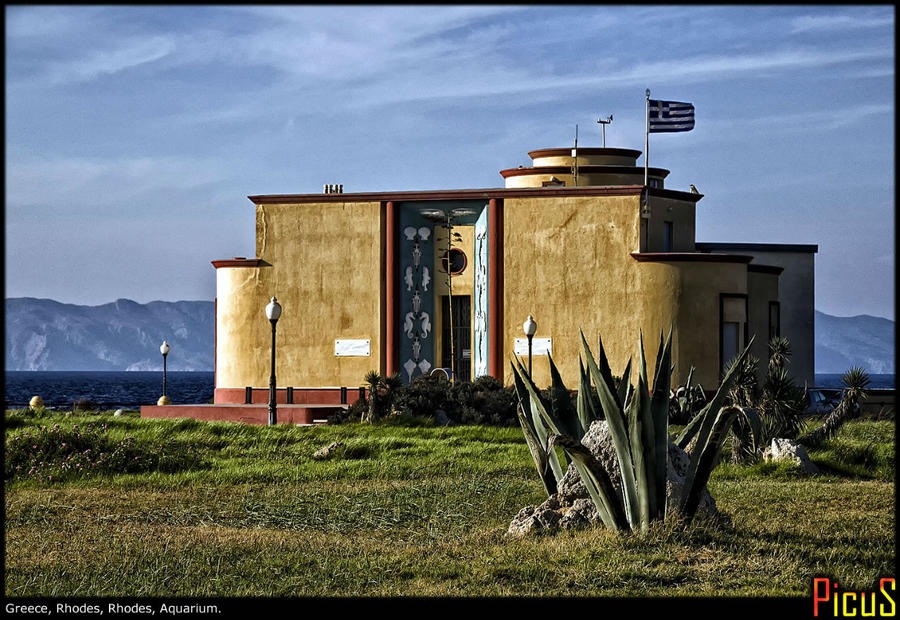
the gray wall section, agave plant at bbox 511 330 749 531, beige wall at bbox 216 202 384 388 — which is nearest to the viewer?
agave plant at bbox 511 330 749 531

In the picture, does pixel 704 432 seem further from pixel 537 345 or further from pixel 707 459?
pixel 537 345

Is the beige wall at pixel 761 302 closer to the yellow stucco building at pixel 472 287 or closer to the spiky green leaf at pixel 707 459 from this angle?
the yellow stucco building at pixel 472 287

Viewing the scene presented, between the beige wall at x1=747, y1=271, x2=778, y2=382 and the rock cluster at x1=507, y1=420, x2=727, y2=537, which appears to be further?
the beige wall at x1=747, y1=271, x2=778, y2=382

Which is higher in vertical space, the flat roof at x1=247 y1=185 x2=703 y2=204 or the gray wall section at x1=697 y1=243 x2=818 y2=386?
the flat roof at x1=247 y1=185 x2=703 y2=204

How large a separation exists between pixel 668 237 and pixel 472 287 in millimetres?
5826

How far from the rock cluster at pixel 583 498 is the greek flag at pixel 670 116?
75.1ft

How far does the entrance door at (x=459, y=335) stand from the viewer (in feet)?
113

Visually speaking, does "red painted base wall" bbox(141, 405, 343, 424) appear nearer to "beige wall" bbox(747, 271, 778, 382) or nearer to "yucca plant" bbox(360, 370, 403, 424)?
"yucca plant" bbox(360, 370, 403, 424)

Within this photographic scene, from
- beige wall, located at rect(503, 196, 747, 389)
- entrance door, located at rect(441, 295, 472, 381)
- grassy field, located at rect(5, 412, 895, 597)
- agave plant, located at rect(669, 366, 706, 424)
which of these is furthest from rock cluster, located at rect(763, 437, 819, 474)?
entrance door, located at rect(441, 295, 472, 381)

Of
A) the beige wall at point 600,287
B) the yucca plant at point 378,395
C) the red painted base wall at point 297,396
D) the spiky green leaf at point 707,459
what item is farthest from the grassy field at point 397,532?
the red painted base wall at point 297,396

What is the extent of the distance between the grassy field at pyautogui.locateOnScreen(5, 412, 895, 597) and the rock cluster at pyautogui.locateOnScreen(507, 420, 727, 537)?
31 cm

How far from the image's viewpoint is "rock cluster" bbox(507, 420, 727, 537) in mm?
10672

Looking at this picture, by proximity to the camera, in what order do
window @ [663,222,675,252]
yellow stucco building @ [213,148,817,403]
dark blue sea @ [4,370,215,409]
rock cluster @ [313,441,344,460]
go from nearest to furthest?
rock cluster @ [313,441,344,460]
yellow stucco building @ [213,148,817,403]
window @ [663,222,675,252]
dark blue sea @ [4,370,215,409]

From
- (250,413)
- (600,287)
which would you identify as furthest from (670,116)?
(250,413)
